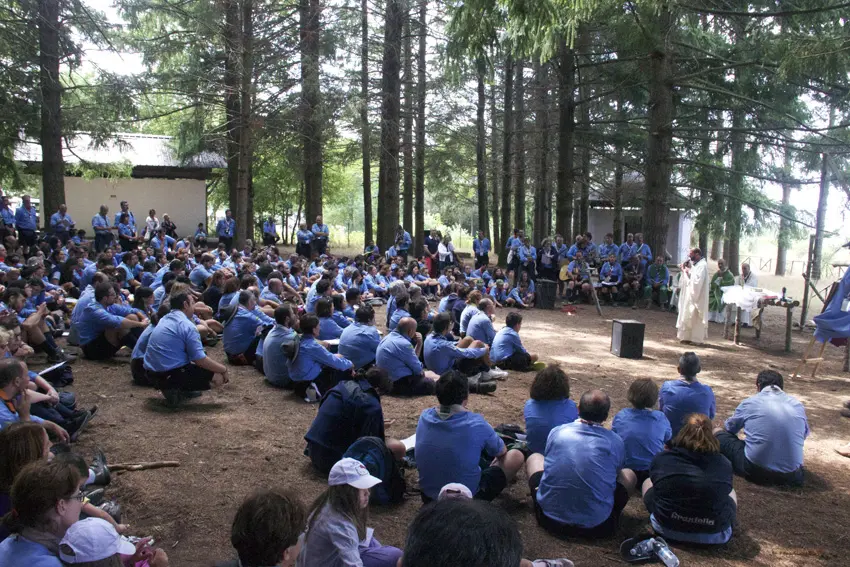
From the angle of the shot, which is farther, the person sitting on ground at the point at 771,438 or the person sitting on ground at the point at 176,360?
the person sitting on ground at the point at 176,360

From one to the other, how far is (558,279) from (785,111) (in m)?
6.76

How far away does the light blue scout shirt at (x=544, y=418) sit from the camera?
5191 millimetres

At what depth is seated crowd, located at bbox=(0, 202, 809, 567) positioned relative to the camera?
9.01 feet

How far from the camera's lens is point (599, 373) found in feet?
31.2

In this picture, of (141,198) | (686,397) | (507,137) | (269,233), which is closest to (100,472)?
(686,397)

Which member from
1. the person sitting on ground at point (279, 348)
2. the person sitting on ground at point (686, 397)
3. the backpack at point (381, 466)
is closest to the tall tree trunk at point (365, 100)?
the person sitting on ground at point (279, 348)

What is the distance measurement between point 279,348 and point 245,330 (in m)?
1.28

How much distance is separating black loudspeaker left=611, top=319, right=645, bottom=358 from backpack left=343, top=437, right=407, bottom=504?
259 inches

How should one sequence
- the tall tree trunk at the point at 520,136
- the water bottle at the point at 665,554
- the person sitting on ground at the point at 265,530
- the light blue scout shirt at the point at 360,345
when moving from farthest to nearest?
the tall tree trunk at the point at 520,136, the light blue scout shirt at the point at 360,345, the water bottle at the point at 665,554, the person sitting on ground at the point at 265,530

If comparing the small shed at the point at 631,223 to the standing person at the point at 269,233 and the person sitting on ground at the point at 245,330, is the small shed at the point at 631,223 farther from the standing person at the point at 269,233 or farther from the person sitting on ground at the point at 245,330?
the person sitting on ground at the point at 245,330

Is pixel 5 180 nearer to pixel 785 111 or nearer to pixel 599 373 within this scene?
pixel 599 373

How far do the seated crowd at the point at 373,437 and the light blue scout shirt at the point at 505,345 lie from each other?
3 centimetres

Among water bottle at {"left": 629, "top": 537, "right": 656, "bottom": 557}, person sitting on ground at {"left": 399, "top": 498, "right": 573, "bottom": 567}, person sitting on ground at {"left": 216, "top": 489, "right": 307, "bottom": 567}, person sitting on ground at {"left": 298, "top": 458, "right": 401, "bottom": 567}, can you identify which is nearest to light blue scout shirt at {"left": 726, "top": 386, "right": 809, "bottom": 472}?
water bottle at {"left": 629, "top": 537, "right": 656, "bottom": 557}

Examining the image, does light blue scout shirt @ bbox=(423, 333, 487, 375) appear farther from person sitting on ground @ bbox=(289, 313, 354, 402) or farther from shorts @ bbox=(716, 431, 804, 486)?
shorts @ bbox=(716, 431, 804, 486)
